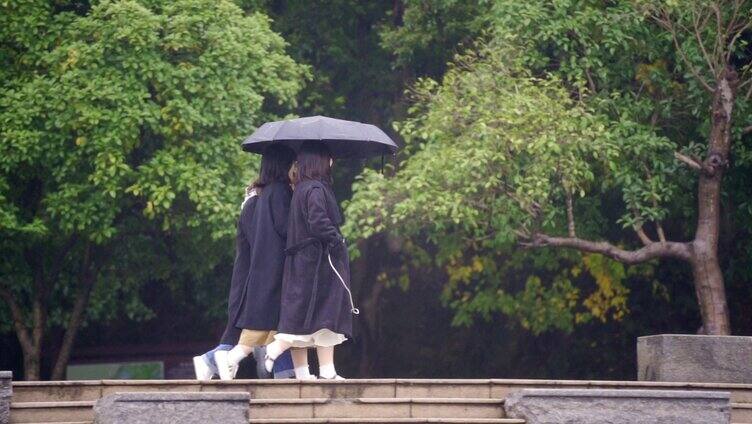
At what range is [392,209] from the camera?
16219mm

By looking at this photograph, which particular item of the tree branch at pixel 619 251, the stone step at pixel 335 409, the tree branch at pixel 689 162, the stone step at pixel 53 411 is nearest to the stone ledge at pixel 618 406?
the stone step at pixel 335 409

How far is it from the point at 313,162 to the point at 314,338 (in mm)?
1211

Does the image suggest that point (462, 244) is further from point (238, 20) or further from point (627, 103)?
point (238, 20)

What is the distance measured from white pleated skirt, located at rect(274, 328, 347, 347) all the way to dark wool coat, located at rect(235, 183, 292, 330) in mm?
222

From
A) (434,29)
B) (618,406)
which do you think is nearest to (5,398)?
(618,406)

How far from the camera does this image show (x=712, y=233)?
15.8m

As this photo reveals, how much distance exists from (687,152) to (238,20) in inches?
216

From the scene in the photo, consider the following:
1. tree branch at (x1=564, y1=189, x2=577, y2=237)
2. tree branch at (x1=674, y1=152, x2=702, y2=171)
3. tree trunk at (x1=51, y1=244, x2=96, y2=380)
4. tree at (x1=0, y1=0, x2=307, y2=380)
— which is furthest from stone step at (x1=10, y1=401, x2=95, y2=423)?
tree trunk at (x1=51, y1=244, x2=96, y2=380)

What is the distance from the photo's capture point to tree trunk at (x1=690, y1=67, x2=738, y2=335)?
15289 mm

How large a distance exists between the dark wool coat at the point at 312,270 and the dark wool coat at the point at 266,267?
0.46ft

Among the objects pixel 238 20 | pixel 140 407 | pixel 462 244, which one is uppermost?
pixel 238 20

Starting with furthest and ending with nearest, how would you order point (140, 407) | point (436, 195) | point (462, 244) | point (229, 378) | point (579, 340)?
point (579, 340), point (462, 244), point (436, 195), point (229, 378), point (140, 407)

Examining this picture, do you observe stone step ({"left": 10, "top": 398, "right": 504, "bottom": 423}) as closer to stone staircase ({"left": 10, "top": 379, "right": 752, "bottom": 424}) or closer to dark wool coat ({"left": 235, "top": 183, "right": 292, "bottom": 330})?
stone staircase ({"left": 10, "top": 379, "right": 752, "bottom": 424})

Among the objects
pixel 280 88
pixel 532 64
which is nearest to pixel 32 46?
pixel 280 88
